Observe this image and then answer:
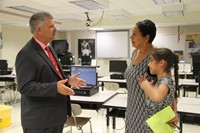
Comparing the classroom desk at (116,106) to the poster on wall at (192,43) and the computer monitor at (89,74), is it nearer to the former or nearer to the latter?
the computer monitor at (89,74)

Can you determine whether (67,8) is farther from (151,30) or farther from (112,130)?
(151,30)

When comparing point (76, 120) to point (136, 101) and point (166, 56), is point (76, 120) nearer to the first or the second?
point (136, 101)

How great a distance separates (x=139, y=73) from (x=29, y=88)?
79 cm

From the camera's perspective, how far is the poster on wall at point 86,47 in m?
11.2

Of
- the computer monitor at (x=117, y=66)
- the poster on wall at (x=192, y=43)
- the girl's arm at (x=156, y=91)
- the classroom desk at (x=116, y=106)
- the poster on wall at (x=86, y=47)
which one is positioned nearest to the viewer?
the girl's arm at (x=156, y=91)

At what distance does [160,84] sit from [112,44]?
362 inches

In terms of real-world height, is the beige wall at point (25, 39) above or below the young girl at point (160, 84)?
above

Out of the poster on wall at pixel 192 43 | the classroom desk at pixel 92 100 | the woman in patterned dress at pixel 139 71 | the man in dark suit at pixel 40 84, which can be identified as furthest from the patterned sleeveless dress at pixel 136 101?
the poster on wall at pixel 192 43

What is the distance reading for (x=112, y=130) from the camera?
3.94m

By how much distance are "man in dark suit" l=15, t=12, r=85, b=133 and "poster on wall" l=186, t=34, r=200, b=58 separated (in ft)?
29.2

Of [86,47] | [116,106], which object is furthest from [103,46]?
[116,106]

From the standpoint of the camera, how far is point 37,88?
1498 mm

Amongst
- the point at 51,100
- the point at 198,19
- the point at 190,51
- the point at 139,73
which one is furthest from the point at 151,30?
the point at 190,51

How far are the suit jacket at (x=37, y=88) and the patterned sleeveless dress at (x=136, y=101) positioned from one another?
559 millimetres
